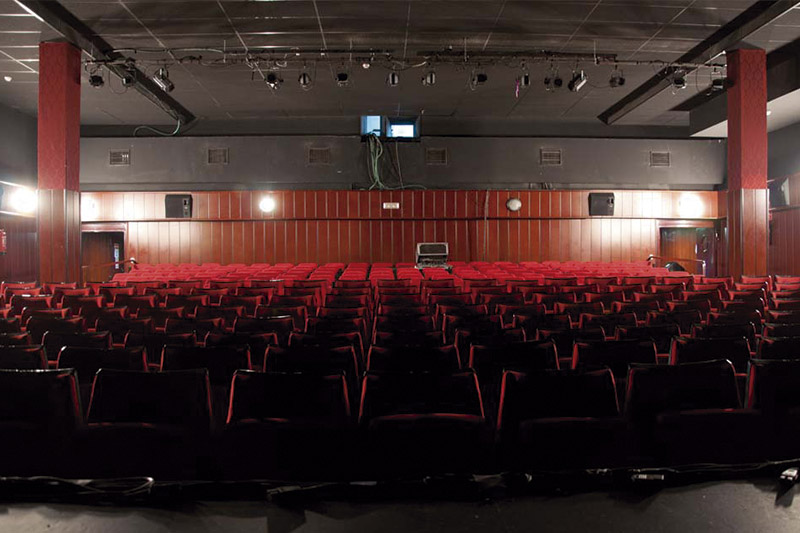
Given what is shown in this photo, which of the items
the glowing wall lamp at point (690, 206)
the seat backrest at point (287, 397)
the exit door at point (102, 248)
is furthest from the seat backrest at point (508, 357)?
the exit door at point (102, 248)

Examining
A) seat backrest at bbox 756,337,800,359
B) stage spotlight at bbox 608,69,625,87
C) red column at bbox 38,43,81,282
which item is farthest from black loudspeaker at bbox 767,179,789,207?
red column at bbox 38,43,81,282

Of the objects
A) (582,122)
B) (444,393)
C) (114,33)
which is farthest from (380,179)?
(444,393)

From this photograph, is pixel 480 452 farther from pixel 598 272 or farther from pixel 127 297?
pixel 598 272

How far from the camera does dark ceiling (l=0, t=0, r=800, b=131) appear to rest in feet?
32.6

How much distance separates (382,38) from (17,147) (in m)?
11.6

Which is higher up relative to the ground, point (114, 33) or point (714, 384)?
point (114, 33)

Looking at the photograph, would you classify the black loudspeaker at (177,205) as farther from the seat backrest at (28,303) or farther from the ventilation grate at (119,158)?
the seat backrest at (28,303)

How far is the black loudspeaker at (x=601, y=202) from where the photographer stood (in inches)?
706

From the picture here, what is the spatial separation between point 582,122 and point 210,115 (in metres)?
12.7

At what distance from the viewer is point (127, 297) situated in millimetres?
7543

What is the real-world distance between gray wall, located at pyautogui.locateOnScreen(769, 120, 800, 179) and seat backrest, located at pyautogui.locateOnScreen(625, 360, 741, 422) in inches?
634

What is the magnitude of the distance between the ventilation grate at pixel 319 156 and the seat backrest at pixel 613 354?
14.9 metres

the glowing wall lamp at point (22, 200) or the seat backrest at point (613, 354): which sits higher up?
the glowing wall lamp at point (22, 200)

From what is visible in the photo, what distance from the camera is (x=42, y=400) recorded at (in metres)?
2.59
